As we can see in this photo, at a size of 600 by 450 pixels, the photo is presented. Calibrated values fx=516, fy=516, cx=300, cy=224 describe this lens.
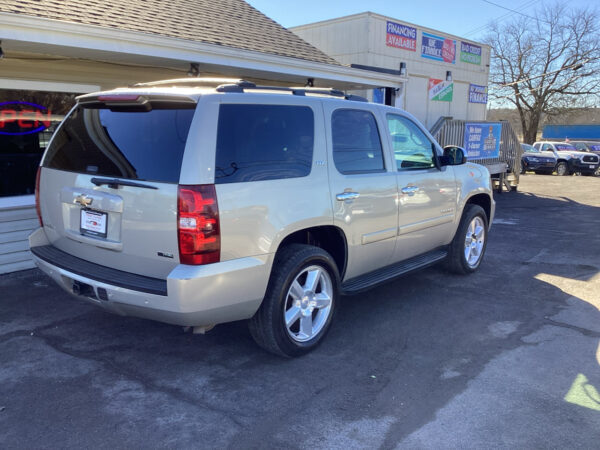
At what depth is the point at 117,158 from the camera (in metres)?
3.53

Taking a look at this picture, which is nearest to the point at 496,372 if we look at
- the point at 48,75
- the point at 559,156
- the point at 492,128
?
the point at 48,75

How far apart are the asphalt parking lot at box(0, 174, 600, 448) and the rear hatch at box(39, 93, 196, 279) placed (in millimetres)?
876

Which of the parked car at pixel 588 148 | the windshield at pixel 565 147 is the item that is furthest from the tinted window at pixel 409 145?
the parked car at pixel 588 148

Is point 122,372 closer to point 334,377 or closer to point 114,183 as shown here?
point 114,183

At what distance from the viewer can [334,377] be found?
372cm

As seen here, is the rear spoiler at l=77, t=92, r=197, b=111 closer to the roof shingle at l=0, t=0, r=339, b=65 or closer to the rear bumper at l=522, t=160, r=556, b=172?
the roof shingle at l=0, t=0, r=339, b=65

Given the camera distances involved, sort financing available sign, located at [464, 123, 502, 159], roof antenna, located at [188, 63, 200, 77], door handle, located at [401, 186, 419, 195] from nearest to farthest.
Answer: door handle, located at [401, 186, 419, 195]
roof antenna, located at [188, 63, 200, 77]
financing available sign, located at [464, 123, 502, 159]

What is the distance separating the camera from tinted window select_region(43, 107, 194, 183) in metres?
3.31

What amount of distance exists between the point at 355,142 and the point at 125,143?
75.4 inches

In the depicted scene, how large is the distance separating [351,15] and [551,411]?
514 inches

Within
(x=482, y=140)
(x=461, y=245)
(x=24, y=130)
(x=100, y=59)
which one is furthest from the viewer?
(x=482, y=140)

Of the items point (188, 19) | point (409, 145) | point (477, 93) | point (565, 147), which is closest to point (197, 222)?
point (409, 145)

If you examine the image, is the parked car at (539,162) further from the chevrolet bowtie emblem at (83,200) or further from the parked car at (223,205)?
the chevrolet bowtie emblem at (83,200)

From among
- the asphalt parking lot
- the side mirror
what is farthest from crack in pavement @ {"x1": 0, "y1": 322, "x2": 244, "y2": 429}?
the side mirror
